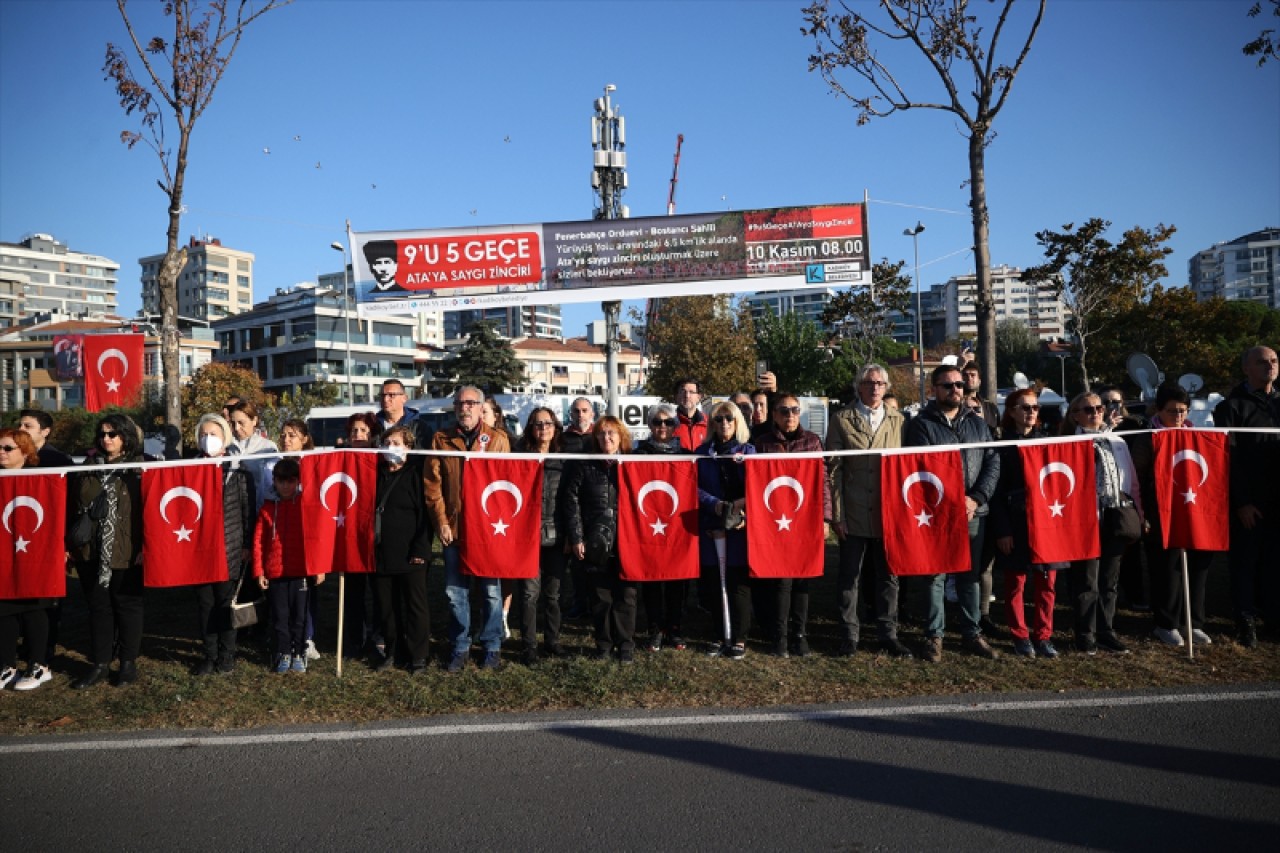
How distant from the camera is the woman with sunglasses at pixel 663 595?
6805 mm

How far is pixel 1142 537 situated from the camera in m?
6.69

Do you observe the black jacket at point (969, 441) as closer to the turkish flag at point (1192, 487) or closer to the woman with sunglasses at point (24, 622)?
the turkish flag at point (1192, 487)

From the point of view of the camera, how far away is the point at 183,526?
6.37m

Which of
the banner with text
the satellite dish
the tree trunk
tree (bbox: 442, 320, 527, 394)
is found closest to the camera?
the tree trunk

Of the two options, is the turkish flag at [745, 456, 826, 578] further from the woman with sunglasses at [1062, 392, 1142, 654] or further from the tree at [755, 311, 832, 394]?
the tree at [755, 311, 832, 394]

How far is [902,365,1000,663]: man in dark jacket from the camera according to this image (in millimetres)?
6477

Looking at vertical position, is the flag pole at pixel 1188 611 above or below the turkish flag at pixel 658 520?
below

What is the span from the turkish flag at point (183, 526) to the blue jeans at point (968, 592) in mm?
5025

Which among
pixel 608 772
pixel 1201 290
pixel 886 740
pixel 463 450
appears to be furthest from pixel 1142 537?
pixel 1201 290

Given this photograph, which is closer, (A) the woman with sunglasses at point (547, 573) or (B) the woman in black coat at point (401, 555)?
(B) the woman in black coat at point (401, 555)

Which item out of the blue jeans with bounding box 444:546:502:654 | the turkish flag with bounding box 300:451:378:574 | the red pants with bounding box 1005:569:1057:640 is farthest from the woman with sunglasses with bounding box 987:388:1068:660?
the turkish flag with bounding box 300:451:378:574

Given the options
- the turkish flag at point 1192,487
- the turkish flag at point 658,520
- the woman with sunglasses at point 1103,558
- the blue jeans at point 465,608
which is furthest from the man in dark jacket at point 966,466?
the blue jeans at point 465,608

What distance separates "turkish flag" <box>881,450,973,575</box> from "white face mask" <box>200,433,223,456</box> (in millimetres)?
4884

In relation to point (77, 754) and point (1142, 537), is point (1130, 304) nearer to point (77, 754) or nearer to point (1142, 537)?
point (1142, 537)
